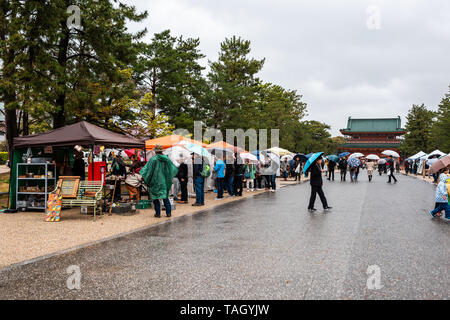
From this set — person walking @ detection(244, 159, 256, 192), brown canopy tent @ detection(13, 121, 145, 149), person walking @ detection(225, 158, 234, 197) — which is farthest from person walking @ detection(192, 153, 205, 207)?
person walking @ detection(244, 159, 256, 192)

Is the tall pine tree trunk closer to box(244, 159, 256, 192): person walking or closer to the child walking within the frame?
box(244, 159, 256, 192): person walking

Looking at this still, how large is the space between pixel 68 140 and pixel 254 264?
694cm

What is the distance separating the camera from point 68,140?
9445 mm

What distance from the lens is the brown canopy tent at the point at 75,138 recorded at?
30.7ft

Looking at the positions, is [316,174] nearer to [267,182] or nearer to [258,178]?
[267,182]

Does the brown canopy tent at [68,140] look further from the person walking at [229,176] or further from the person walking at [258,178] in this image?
the person walking at [258,178]

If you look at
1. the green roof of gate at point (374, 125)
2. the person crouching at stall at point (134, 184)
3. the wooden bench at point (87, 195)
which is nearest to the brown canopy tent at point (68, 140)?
A: the wooden bench at point (87, 195)

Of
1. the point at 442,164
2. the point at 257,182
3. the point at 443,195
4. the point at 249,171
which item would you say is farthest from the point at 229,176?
the point at 443,195

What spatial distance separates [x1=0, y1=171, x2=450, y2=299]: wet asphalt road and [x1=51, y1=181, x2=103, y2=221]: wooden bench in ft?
7.22

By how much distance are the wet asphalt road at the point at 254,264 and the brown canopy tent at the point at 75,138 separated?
10.6ft

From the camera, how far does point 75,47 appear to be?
55.8 ft

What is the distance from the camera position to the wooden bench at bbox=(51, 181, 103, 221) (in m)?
8.98

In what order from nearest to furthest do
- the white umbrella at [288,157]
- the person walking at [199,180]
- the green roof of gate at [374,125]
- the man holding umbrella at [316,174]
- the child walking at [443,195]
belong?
the child walking at [443,195] < the man holding umbrella at [316,174] < the person walking at [199,180] < the white umbrella at [288,157] < the green roof of gate at [374,125]
